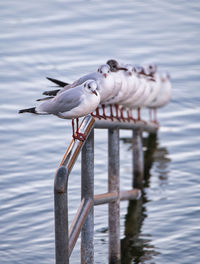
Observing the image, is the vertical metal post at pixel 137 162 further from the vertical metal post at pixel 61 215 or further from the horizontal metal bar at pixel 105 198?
the vertical metal post at pixel 61 215

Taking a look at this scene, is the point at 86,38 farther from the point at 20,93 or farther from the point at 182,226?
the point at 182,226

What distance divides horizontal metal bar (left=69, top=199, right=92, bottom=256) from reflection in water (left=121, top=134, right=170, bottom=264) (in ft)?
6.03

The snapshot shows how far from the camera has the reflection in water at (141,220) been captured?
9.08 meters

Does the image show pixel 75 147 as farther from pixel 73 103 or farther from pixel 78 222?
pixel 78 222

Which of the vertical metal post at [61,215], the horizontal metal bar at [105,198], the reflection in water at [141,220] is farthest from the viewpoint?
the reflection in water at [141,220]

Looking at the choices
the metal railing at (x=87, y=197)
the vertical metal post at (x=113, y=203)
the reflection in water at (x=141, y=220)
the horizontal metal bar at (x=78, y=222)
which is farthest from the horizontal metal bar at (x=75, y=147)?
the reflection in water at (x=141, y=220)

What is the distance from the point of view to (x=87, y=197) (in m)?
7.40

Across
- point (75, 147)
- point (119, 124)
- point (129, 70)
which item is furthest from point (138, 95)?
point (75, 147)

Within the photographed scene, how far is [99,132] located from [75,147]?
7.58 metres

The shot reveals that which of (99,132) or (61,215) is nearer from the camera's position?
(61,215)

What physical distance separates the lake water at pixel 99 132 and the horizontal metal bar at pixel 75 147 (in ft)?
7.48

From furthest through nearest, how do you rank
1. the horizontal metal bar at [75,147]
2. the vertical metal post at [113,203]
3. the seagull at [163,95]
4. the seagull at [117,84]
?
the seagull at [163,95], the seagull at [117,84], the vertical metal post at [113,203], the horizontal metal bar at [75,147]

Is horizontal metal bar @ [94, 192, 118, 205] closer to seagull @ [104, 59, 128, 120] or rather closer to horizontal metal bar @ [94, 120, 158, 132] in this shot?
horizontal metal bar @ [94, 120, 158, 132]

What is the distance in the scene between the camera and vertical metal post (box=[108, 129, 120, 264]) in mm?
8609
